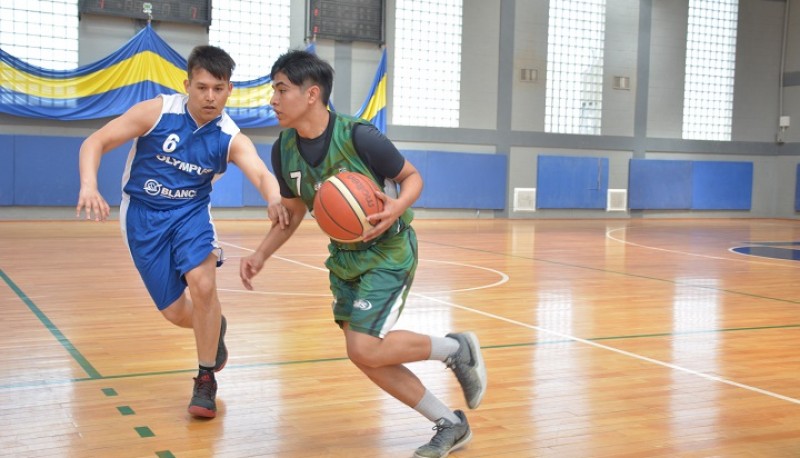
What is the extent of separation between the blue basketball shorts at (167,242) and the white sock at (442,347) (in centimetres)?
110

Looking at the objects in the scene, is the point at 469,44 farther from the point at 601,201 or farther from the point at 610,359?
the point at 610,359

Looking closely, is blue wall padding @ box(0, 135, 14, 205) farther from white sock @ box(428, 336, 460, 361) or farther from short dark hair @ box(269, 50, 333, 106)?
white sock @ box(428, 336, 460, 361)

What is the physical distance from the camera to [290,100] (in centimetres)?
296

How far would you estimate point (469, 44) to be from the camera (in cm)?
→ 1875

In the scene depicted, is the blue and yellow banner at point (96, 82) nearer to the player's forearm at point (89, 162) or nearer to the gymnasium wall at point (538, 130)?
the gymnasium wall at point (538, 130)

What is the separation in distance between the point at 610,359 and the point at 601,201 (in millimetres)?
16371

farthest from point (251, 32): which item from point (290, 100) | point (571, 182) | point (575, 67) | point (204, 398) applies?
point (290, 100)

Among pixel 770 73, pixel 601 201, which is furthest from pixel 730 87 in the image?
pixel 601 201

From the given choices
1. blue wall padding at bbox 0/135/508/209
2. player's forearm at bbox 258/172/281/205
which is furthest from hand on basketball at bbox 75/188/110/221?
blue wall padding at bbox 0/135/508/209

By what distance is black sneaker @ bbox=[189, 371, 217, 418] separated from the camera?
11.2 feet

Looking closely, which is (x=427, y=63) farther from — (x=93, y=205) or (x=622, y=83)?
(x=93, y=205)

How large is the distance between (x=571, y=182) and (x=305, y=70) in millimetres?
17819

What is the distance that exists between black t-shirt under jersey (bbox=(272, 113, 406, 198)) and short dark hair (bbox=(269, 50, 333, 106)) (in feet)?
0.41

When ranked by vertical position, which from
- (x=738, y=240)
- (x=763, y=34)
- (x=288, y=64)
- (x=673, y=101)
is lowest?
(x=738, y=240)
